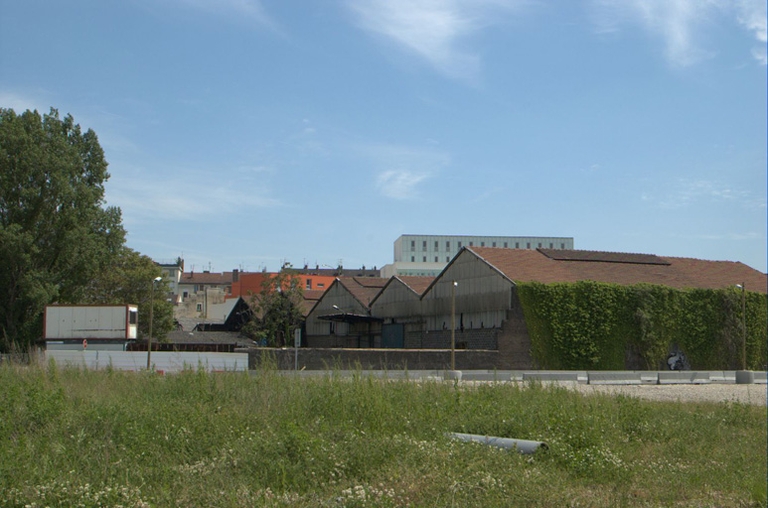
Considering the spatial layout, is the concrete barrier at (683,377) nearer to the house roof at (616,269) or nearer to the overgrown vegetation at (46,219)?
the house roof at (616,269)

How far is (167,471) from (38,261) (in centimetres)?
4389

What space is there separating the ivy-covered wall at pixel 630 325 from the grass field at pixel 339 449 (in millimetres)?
32913

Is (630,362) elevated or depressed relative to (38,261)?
depressed

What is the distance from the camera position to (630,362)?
47750mm

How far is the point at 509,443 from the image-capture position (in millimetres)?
10188

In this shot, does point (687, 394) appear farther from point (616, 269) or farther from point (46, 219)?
point (46, 219)

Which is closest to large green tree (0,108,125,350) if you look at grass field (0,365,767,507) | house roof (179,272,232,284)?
grass field (0,365,767,507)

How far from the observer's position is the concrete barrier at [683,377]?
38281 mm

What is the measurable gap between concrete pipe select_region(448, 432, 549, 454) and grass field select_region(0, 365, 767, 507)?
5.8 inches

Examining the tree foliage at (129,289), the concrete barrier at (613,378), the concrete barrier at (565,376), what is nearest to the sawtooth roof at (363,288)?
the tree foliage at (129,289)

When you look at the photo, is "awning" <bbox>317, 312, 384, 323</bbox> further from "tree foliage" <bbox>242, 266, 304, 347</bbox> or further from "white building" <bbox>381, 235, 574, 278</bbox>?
"white building" <bbox>381, 235, 574, 278</bbox>

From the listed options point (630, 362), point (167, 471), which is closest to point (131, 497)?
point (167, 471)

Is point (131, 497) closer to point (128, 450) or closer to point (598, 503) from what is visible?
point (128, 450)

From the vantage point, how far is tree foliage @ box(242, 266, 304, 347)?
72250 millimetres
